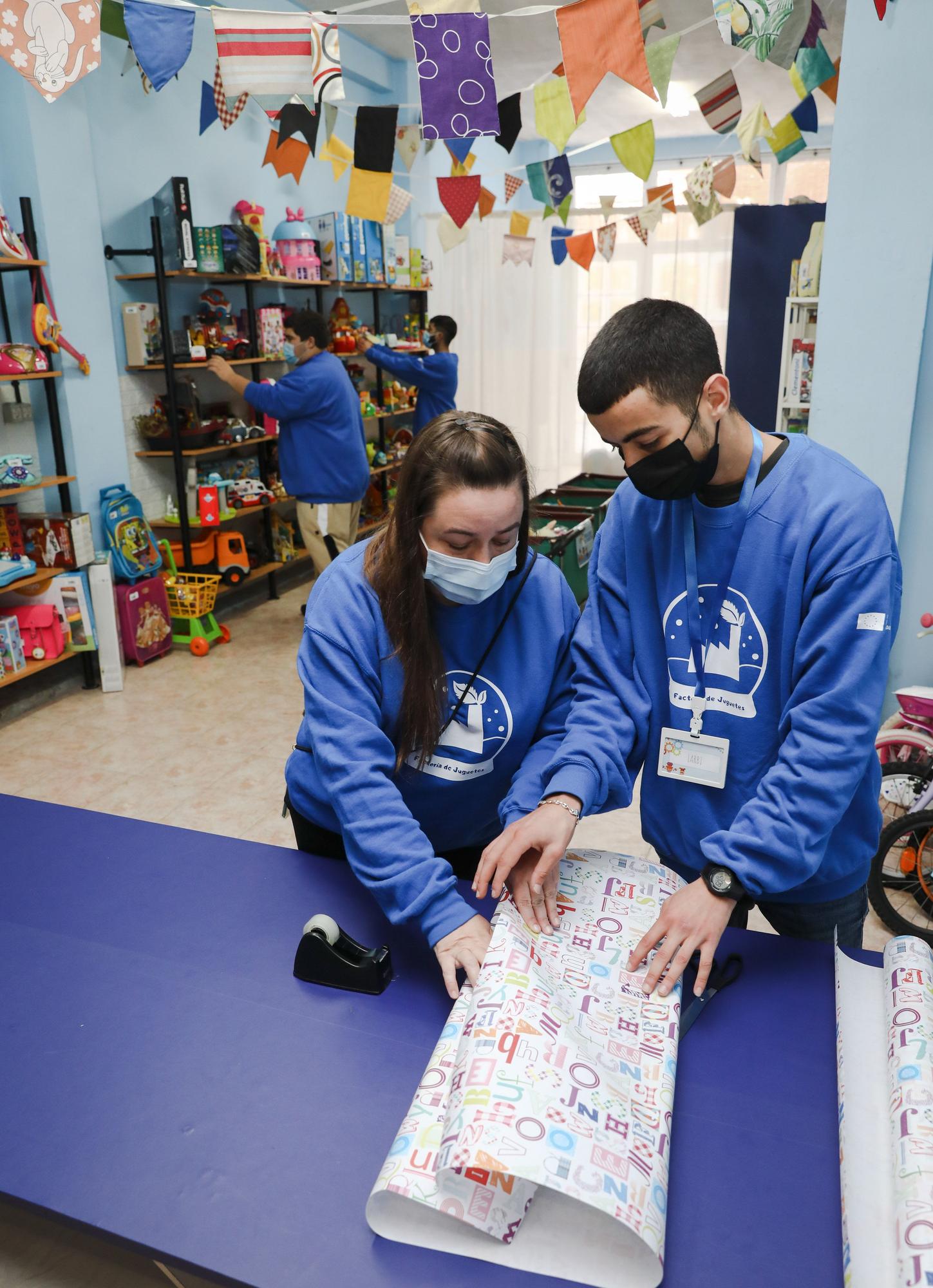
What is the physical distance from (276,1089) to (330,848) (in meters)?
0.61

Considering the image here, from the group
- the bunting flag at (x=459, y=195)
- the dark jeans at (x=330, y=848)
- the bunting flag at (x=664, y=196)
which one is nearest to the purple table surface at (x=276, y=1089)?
the dark jeans at (x=330, y=848)

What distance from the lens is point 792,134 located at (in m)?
4.80

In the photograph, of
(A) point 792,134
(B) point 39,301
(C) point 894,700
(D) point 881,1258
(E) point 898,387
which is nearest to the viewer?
(D) point 881,1258

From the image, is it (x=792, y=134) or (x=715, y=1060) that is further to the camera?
(x=792, y=134)

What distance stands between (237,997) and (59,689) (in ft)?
13.0

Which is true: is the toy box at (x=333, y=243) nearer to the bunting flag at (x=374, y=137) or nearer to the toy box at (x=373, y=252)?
the toy box at (x=373, y=252)

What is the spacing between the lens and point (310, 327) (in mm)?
5352

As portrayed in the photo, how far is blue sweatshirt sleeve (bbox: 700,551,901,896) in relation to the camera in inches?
47.9

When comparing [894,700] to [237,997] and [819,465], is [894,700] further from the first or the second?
[237,997]

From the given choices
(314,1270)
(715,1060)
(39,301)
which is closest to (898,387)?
(715,1060)

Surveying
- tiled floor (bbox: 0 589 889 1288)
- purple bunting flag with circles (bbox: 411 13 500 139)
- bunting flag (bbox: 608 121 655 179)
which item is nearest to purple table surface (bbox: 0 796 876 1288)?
tiled floor (bbox: 0 589 889 1288)

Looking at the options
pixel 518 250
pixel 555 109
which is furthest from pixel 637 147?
pixel 518 250

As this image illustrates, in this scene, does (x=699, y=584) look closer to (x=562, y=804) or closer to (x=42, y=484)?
(x=562, y=804)

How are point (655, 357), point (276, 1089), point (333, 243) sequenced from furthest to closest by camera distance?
point (333, 243) < point (655, 357) < point (276, 1089)
